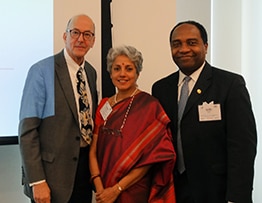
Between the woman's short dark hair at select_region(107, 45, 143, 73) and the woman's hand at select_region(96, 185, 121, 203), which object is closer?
the woman's hand at select_region(96, 185, 121, 203)

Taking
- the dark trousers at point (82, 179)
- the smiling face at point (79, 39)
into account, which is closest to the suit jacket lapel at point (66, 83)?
the smiling face at point (79, 39)

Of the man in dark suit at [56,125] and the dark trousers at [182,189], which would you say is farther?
the dark trousers at [182,189]

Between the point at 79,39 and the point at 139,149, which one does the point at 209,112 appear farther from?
the point at 79,39

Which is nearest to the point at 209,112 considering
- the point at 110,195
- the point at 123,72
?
the point at 123,72

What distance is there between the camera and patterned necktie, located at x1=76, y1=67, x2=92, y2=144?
187 centimetres

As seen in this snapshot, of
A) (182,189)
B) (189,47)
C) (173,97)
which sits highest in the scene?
(189,47)

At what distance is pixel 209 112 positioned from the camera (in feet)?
5.72

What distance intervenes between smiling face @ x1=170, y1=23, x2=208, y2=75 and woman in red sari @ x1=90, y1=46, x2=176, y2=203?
0.78ft

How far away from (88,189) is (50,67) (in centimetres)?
75

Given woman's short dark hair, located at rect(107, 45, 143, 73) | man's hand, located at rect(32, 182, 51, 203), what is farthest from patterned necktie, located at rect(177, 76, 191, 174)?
man's hand, located at rect(32, 182, 51, 203)

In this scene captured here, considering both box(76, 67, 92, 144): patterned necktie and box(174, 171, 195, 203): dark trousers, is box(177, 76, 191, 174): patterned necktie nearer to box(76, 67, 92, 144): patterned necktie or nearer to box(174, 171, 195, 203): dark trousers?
box(174, 171, 195, 203): dark trousers

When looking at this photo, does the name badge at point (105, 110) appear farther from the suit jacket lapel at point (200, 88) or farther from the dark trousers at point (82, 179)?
the suit jacket lapel at point (200, 88)

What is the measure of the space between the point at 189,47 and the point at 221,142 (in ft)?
1.75

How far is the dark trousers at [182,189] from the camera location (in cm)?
181
